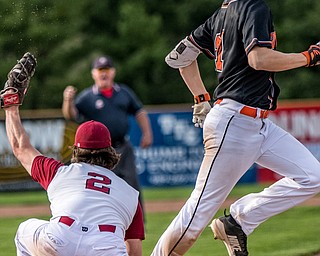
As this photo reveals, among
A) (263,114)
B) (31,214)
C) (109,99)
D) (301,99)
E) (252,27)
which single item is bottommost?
(301,99)

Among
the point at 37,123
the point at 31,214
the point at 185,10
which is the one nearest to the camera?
the point at 31,214

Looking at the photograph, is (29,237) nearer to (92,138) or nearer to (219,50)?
(92,138)

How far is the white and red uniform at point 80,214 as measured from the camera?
5133 mm

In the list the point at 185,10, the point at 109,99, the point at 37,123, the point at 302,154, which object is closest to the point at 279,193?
the point at 302,154

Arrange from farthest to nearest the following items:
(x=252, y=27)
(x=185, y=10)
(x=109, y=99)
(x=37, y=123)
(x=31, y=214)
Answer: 1. (x=185, y=10)
2. (x=37, y=123)
3. (x=31, y=214)
4. (x=109, y=99)
5. (x=252, y=27)

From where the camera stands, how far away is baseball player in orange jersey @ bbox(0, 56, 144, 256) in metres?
5.14

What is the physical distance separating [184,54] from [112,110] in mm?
3777

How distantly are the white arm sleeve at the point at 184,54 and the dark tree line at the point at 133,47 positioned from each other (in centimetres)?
2087

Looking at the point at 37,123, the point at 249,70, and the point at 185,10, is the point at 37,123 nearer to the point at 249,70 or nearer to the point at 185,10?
the point at 249,70

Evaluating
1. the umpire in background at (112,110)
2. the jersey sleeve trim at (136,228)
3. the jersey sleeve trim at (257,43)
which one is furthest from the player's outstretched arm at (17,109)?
the umpire in background at (112,110)

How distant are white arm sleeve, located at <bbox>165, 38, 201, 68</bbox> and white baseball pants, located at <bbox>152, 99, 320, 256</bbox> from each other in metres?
0.58

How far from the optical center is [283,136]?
252 inches

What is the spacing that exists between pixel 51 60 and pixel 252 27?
22.9 metres

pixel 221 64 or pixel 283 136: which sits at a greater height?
pixel 221 64
